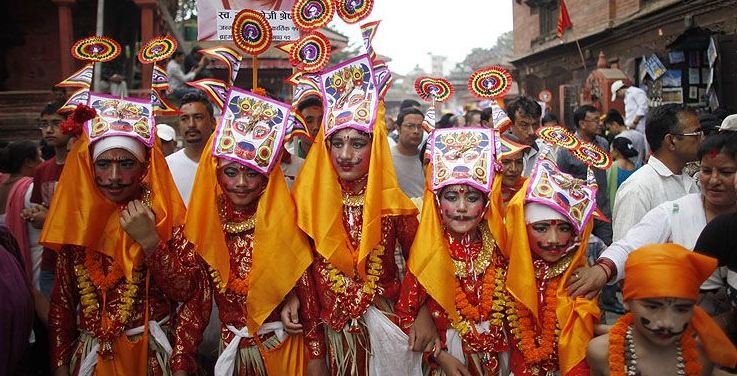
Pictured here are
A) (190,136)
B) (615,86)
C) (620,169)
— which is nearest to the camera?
(190,136)

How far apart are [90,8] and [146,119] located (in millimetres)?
14731

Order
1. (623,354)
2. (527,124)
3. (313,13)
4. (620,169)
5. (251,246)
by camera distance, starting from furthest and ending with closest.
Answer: (620,169)
(527,124)
(313,13)
(251,246)
(623,354)

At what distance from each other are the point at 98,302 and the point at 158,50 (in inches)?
59.0

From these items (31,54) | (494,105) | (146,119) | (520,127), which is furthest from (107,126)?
(31,54)

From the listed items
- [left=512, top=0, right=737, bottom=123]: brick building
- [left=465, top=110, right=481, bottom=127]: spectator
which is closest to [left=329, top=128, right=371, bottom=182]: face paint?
[left=465, top=110, right=481, bottom=127]: spectator

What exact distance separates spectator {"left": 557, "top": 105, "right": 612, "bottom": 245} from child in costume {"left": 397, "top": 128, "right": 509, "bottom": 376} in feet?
5.12

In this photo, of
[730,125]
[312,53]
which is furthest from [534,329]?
[312,53]

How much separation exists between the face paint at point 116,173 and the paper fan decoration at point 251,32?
916mm

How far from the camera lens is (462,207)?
339cm

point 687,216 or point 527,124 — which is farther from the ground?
point 527,124

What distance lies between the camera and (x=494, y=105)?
3.93 m

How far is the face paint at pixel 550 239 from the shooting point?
3.31m

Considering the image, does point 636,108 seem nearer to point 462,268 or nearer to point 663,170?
point 663,170

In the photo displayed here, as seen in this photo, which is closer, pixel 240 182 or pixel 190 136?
pixel 240 182
